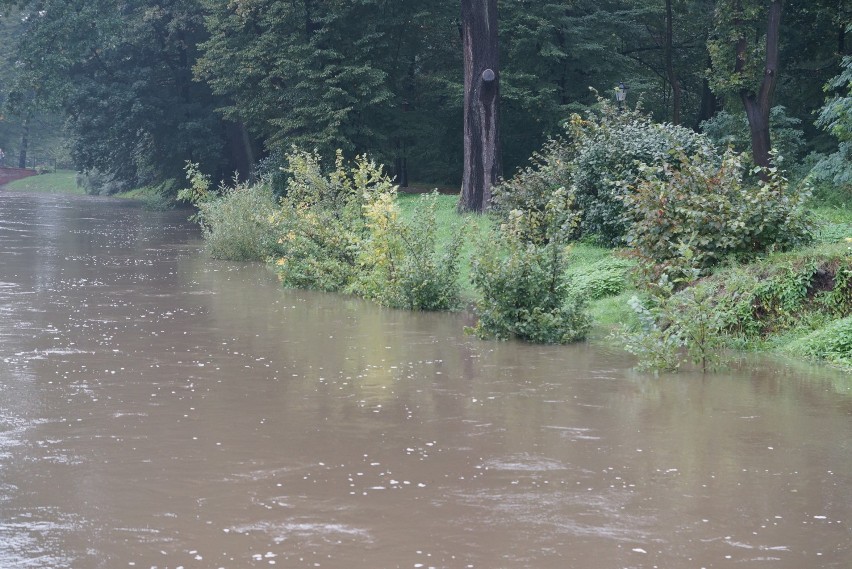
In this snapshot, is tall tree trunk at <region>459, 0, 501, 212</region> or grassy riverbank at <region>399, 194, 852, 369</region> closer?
grassy riverbank at <region>399, 194, 852, 369</region>

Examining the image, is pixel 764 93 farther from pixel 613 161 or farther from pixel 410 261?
pixel 410 261

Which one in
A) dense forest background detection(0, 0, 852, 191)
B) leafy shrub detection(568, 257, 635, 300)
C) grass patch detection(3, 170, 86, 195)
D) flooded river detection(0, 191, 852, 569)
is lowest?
flooded river detection(0, 191, 852, 569)

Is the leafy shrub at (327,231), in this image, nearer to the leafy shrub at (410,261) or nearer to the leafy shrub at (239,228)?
the leafy shrub at (410,261)

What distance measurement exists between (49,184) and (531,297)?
250 ft

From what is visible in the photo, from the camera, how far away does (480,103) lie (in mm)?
27562

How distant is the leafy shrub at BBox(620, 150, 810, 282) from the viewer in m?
14.7

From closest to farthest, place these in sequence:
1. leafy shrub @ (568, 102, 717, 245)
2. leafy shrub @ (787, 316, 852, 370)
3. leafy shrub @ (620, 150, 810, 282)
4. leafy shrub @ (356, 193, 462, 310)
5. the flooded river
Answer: the flooded river → leafy shrub @ (787, 316, 852, 370) → leafy shrub @ (620, 150, 810, 282) → leafy shrub @ (356, 193, 462, 310) → leafy shrub @ (568, 102, 717, 245)

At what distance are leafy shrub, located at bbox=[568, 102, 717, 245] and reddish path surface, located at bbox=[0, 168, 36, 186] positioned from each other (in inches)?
2970

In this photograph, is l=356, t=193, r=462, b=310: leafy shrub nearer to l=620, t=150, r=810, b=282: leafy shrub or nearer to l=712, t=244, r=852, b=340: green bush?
l=620, t=150, r=810, b=282: leafy shrub

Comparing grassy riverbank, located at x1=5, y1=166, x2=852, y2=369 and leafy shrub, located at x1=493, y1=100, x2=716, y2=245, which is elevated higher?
leafy shrub, located at x1=493, y1=100, x2=716, y2=245

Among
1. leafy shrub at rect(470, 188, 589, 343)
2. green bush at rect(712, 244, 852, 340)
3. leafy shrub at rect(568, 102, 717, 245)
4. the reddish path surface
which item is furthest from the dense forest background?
the reddish path surface

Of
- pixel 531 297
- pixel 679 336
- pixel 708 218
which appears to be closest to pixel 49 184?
pixel 531 297

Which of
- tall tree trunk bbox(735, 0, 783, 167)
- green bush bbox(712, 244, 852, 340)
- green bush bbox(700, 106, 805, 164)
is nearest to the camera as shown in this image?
green bush bbox(712, 244, 852, 340)

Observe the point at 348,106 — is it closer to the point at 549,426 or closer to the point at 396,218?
the point at 396,218
